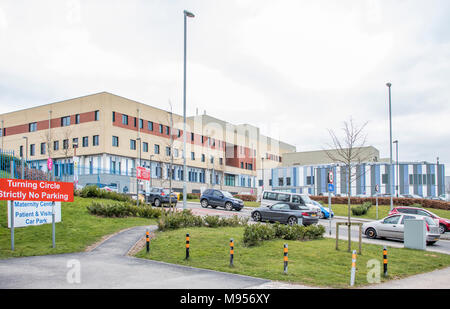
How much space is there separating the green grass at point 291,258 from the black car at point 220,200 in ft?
54.2

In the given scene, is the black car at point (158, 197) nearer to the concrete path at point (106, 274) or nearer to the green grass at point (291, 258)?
the green grass at point (291, 258)

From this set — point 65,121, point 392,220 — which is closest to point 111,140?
point 65,121

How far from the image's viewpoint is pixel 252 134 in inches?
3418

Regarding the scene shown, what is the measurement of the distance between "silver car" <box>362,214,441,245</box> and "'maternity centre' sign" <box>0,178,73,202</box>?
13.7 meters

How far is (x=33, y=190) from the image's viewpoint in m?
14.4

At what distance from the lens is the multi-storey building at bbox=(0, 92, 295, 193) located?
53.8 m

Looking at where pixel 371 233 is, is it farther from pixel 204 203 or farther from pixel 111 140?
pixel 111 140

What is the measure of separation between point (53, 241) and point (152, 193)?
18751 millimetres

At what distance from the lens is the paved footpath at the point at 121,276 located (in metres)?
9.21

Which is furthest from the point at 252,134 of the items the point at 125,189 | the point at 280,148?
the point at 125,189

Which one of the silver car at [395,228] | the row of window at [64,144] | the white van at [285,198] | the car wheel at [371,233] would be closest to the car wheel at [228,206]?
the white van at [285,198]

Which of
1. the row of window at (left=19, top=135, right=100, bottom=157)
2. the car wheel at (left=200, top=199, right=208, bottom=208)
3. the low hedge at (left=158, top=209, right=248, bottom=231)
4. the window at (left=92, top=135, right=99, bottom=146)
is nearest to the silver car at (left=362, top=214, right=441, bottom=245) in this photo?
→ the low hedge at (left=158, top=209, right=248, bottom=231)

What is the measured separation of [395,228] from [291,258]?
9281 mm
